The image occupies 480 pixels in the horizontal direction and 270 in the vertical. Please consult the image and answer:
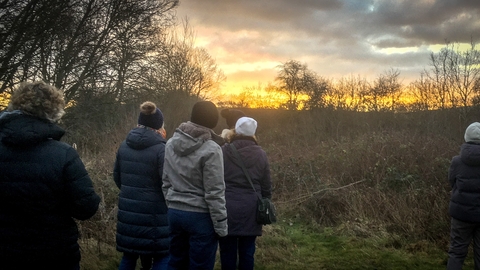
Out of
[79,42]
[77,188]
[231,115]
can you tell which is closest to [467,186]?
[231,115]

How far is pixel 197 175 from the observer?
142 inches

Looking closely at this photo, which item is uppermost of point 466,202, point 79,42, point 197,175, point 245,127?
point 79,42

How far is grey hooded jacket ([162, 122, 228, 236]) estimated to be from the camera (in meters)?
3.54

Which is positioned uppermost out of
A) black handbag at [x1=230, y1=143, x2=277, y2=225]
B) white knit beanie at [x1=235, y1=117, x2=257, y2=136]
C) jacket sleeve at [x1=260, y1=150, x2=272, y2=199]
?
white knit beanie at [x1=235, y1=117, x2=257, y2=136]

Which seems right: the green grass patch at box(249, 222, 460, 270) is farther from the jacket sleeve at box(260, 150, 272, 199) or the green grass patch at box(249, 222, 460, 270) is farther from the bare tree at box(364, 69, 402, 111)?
the bare tree at box(364, 69, 402, 111)

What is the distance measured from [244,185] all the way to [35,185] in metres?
2.27

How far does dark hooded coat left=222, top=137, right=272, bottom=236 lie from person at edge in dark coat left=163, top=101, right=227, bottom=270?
0.72 meters

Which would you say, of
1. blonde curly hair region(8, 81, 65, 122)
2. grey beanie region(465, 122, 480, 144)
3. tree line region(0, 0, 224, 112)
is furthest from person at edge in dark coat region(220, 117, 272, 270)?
tree line region(0, 0, 224, 112)

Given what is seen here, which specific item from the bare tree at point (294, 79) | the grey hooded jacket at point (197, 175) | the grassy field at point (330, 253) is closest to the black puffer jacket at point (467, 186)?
the grassy field at point (330, 253)

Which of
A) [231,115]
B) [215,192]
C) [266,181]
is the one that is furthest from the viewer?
[231,115]

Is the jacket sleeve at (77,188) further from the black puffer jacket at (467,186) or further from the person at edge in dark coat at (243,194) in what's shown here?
the black puffer jacket at (467,186)

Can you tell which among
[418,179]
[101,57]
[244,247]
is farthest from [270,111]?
[244,247]

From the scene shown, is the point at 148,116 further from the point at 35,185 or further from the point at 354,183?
the point at 354,183

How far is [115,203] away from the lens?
25.9 ft
